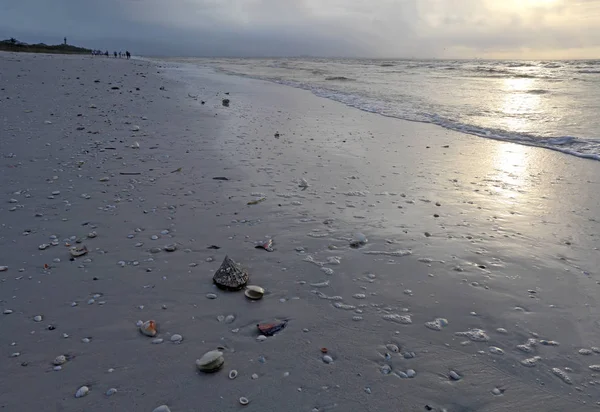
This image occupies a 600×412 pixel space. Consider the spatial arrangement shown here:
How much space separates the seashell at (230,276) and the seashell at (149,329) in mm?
721

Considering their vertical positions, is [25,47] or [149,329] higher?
[25,47]

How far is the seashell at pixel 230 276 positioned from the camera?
3459 millimetres

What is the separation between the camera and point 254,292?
11.1ft

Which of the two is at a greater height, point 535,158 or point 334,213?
point 535,158

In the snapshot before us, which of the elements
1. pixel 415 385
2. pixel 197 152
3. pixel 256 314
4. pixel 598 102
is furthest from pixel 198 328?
pixel 598 102

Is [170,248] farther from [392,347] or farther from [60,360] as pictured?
[392,347]

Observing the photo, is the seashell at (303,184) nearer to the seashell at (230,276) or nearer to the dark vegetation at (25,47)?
the seashell at (230,276)

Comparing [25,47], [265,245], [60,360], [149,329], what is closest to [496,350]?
[265,245]

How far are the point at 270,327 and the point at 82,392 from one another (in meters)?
1.28

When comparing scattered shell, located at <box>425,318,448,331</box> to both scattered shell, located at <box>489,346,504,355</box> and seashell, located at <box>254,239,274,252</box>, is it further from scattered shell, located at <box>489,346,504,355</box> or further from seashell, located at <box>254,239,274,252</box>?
seashell, located at <box>254,239,274,252</box>

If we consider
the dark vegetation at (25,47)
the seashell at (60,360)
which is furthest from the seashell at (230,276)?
the dark vegetation at (25,47)

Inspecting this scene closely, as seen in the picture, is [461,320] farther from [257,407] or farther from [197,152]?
[197,152]

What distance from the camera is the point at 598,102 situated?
17812 millimetres

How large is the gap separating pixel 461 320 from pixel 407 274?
0.76 meters
